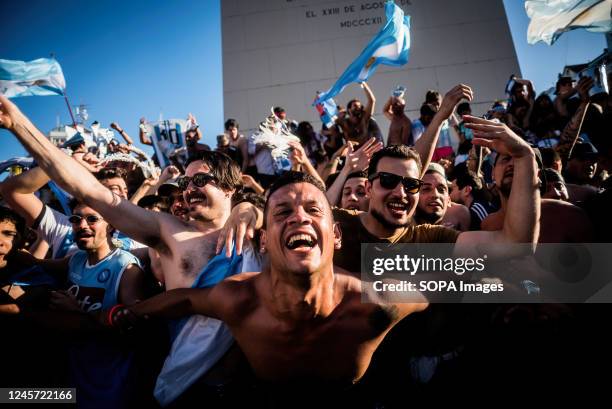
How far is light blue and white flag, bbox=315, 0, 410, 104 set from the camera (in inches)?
170

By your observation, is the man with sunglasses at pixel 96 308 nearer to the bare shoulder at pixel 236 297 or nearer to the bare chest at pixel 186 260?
the bare chest at pixel 186 260

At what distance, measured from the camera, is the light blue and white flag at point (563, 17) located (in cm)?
382

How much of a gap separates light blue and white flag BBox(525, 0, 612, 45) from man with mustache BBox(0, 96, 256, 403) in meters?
4.35

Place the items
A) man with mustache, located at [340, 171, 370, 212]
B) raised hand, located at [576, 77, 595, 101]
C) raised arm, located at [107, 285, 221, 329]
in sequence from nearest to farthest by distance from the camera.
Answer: raised arm, located at [107, 285, 221, 329] < man with mustache, located at [340, 171, 370, 212] < raised hand, located at [576, 77, 595, 101]

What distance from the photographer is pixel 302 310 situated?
200 cm

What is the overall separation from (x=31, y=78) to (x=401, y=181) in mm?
4728

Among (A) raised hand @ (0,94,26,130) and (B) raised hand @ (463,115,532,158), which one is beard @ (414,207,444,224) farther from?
(A) raised hand @ (0,94,26,130)

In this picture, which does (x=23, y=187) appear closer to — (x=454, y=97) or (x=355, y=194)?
(x=355, y=194)

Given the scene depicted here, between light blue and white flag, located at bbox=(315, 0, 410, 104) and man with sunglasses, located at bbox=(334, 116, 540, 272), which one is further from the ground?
light blue and white flag, located at bbox=(315, 0, 410, 104)

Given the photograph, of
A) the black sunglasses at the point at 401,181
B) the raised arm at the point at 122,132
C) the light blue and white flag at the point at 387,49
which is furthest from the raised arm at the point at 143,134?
the black sunglasses at the point at 401,181

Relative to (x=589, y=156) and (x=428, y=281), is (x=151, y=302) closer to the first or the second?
(x=428, y=281)

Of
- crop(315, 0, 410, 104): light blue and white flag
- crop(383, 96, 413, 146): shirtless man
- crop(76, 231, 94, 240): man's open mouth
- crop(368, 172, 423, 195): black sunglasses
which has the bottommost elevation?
crop(76, 231, 94, 240): man's open mouth
